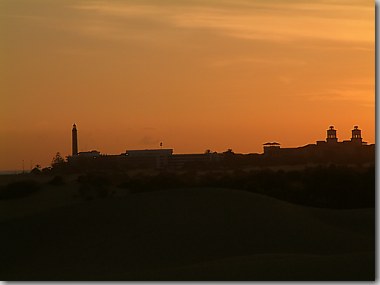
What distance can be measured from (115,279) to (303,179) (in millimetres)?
35996

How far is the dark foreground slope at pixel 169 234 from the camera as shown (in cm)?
3300

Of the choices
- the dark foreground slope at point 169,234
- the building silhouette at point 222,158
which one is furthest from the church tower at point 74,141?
the dark foreground slope at point 169,234

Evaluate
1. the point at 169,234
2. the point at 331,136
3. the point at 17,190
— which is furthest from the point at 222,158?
the point at 169,234

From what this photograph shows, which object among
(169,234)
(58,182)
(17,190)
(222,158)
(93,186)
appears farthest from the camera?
(222,158)

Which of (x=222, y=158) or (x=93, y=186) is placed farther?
(x=222, y=158)

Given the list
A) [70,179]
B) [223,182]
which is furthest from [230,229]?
[70,179]

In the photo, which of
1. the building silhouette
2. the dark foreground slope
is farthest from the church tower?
the dark foreground slope

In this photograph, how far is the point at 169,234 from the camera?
3722 cm

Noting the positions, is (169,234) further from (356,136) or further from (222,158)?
→ (222,158)

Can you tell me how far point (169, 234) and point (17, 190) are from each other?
32192mm

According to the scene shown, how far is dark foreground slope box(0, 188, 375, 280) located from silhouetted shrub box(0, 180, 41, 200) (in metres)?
22.4

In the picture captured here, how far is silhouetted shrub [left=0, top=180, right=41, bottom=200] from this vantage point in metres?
66.8

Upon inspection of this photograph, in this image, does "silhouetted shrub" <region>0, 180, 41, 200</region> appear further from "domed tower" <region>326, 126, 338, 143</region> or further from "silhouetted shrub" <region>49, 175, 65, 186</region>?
"domed tower" <region>326, 126, 338, 143</region>

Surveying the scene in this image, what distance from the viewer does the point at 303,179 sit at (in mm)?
57594
